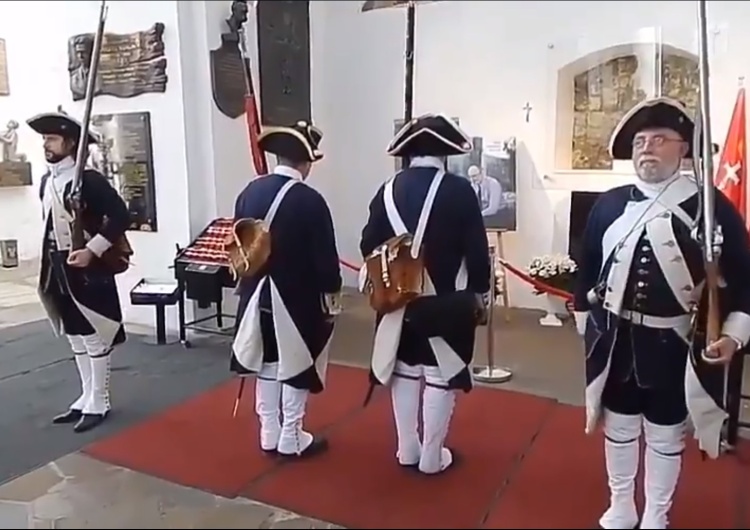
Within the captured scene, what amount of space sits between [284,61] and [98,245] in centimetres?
315

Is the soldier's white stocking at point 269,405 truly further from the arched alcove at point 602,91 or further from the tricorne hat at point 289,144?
the arched alcove at point 602,91

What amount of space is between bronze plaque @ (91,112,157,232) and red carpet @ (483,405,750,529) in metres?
3.43

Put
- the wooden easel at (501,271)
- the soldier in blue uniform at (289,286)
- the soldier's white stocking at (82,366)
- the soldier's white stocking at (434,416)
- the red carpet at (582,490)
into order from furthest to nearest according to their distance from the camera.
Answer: the wooden easel at (501,271) → the soldier's white stocking at (82,366) → the soldier in blue uniform at (289,286) → the soldier's white stocking at (434,416) → the red carpet at (582,490)

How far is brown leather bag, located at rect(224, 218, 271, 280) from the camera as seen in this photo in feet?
9.15

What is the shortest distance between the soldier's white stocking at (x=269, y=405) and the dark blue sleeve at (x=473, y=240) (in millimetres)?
914

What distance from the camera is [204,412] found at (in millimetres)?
3578

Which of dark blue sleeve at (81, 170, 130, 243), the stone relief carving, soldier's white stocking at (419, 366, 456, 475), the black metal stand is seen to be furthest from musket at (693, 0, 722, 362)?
the stone relief carving

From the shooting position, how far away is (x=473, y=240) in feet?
8.72

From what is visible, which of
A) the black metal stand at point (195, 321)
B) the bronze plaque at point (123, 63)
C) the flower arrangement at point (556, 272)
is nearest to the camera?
the black metal stand at point (195, 321)

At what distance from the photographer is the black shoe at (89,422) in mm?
3352

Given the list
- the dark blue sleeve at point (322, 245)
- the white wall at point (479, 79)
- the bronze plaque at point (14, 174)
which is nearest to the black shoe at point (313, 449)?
the dark blue sleeve at point (322, 245)

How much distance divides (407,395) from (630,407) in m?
0.88

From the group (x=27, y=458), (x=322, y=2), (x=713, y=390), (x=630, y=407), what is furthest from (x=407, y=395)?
(x=322, y=2)

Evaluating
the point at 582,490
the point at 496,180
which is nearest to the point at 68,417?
the point at 582,490
